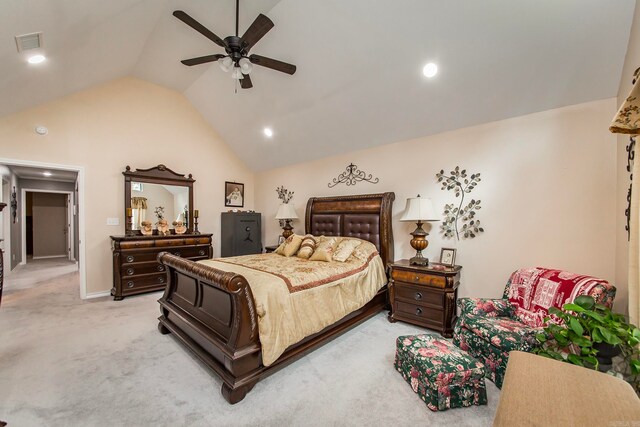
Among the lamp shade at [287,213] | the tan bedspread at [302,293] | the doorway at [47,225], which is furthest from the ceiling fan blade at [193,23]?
the doorway at [47,225]

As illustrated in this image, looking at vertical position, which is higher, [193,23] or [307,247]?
[193,23]

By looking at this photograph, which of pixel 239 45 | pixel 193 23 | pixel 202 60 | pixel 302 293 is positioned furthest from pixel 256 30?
pixel 302 293

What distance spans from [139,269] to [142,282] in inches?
9.3

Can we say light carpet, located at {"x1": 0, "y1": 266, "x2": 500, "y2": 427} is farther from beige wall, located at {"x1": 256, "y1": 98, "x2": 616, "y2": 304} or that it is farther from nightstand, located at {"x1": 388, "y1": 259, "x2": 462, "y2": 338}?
beige wall, located at {"x1": 256, "y1": 98, "x2": 616, "y2": 304}

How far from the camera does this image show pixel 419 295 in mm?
3100

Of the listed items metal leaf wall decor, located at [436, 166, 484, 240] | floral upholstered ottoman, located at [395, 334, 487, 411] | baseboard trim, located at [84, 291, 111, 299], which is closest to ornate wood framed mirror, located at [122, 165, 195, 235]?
baseboard trim, located at [84, 291, 111, 299]

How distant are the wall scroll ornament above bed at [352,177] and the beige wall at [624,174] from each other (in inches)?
101

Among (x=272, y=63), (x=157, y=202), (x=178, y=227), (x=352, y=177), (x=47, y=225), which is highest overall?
(x=272, y=63)

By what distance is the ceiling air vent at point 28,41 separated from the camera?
2379 millimetres

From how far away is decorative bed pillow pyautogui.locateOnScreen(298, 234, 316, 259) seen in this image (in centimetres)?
367

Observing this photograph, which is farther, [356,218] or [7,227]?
[7,227]

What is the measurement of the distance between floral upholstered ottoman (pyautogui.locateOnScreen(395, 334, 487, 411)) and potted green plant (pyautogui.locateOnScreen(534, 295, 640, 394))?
19.0 inches

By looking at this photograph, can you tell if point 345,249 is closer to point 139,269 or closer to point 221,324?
point 221,324

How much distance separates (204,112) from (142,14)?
2574 mm
